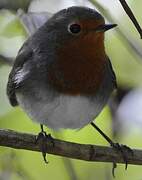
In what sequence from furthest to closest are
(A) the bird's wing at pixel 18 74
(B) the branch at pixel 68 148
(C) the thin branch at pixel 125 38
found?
(C) the thin branch at pixel 125 38 < (A) the bird's wing at pixel 18 74 < (B) the branch at pixel 68 148

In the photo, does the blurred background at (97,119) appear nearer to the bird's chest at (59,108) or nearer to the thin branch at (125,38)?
the thin branch at (125,38)

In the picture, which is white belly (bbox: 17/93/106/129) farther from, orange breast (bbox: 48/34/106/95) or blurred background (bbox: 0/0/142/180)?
blurred background (bbox: 0/0/142/180)

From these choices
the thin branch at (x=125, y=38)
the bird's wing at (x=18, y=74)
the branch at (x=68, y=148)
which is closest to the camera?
the branch at (x=68, y=148)

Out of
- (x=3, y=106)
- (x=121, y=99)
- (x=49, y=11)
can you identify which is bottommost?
(x=121, y=99)

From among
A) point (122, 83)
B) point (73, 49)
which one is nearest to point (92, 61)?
point (73, 49)

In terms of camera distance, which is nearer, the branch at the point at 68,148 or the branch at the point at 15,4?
the branch at the point at 68,148

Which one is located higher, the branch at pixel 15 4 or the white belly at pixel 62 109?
the branch at pixel 15 4

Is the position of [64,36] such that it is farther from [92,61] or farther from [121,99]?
[121,99]

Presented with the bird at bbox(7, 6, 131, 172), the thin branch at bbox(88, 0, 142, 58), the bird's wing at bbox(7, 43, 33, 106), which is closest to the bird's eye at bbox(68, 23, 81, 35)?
the bird at bbox(7, 6, 131, 172)

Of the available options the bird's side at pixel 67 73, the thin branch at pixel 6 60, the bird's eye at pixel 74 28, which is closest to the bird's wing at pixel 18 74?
the bird's side at pixel 67 73

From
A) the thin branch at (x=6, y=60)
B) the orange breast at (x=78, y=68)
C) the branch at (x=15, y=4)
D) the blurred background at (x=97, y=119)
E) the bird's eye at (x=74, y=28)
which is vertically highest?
the bird's eye at (x=74, y=28)
